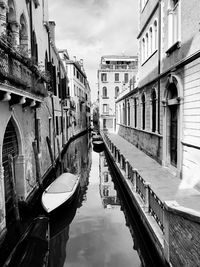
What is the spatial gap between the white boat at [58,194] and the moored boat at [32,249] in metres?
1.06

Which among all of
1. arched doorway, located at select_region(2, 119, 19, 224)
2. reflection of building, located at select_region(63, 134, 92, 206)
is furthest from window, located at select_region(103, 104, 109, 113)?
arched doorway, located at select_region(2, 119, 19, 224)

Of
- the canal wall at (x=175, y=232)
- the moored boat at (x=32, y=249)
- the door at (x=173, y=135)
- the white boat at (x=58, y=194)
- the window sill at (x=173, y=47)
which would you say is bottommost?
the moored boat at (x=32, y=249)

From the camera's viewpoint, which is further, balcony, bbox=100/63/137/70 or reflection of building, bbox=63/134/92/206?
balcony, bbox=100/63/137/70

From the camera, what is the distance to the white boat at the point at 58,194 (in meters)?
6.89

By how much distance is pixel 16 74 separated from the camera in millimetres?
6137

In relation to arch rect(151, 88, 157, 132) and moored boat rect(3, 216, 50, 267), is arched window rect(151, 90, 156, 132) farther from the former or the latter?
moored boat rect(3, 216, 50, 267)

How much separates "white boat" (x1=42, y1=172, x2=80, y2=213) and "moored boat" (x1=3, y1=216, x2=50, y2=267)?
1.06 metres

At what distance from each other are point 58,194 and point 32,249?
274cm

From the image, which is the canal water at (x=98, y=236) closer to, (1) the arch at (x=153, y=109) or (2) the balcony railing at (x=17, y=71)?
(1) the arch at (x=153, y=109)

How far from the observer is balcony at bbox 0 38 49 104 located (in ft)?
16.9

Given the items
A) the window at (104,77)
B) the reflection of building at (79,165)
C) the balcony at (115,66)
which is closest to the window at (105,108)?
the window at (104,77)

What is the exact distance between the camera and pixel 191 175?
6758 millimetres

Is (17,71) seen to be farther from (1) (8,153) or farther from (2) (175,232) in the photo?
(2) (175,232)

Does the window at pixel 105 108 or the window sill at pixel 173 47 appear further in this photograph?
the window at pixel 105 108
